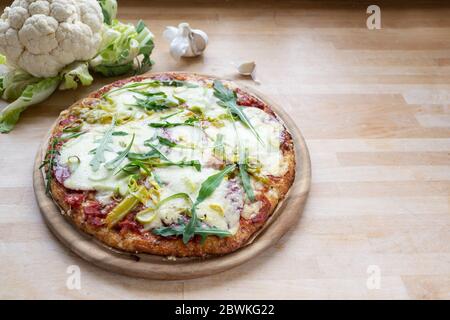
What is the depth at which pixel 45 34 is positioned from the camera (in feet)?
7.90

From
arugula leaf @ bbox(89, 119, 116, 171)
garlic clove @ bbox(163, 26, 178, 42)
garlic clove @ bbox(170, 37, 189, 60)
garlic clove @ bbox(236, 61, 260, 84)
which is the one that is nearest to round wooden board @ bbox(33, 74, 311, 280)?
arugula leaf @ bbox(89, 119, 116, 171)

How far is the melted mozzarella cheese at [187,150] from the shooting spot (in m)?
1.84

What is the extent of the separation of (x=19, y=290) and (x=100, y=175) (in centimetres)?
49

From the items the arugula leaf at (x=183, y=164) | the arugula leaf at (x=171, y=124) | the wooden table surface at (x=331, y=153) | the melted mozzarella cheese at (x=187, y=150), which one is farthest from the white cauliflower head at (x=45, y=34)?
the arugula leaf at (x=183, y=164)

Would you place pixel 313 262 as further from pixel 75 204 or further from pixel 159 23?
pixel 159 23

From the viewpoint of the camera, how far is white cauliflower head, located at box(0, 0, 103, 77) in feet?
7.92

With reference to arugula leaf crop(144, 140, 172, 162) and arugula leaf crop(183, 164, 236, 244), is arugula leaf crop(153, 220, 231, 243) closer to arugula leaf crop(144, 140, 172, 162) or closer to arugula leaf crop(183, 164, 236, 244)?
arugula leaf crop(183, 164, 236, 244)

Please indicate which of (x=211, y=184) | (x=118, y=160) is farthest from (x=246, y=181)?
(x=118, y=160)

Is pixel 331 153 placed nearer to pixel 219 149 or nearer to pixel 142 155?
pixel 219 149

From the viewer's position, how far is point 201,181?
192 cm

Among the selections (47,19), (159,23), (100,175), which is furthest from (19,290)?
(159,23)

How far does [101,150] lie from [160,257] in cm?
53
